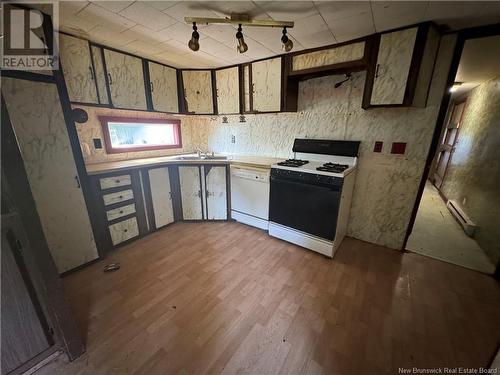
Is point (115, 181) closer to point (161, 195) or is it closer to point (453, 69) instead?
point (161, 195)

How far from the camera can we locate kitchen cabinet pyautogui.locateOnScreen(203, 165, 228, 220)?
8.86ft

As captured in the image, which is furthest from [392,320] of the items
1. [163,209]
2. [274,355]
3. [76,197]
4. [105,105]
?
[105,105]

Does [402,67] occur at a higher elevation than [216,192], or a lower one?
higher

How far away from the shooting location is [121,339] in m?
1.30

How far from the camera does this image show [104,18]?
1537mm

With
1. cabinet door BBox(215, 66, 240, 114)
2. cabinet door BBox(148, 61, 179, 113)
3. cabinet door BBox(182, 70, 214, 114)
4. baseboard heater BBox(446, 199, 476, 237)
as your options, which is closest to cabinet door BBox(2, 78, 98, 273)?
cabinet door BBox(148, 61, 179, 113)

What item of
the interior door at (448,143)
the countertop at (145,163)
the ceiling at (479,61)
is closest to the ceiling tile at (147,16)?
the countertop at (145,163)

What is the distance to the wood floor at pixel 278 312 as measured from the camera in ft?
3.90

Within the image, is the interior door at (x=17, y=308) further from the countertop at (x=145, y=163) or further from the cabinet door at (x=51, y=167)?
the countertop at (x=145, y=163)

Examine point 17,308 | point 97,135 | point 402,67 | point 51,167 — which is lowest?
point 17,308

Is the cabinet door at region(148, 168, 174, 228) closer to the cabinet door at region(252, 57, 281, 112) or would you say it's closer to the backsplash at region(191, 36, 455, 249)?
the cabinet door at region(252, 57, 281, 112)

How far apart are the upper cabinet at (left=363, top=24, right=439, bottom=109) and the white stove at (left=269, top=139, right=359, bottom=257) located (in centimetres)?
61

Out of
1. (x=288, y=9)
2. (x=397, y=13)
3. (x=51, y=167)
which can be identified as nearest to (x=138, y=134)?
(x=51, y=167)

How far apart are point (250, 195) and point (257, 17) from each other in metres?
1.84
